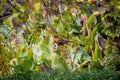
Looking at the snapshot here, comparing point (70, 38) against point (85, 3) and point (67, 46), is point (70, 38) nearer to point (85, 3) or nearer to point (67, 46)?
point (67, 46)

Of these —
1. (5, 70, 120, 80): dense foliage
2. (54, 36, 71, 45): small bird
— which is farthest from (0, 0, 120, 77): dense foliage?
(5, 70, 120, 80): dense foliage

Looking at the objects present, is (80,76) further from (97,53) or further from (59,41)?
(59,41)

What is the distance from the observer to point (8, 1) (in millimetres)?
2707

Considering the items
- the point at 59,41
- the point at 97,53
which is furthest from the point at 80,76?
the point at 59,41

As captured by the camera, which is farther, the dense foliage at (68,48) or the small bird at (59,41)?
the small bird at (59,41)

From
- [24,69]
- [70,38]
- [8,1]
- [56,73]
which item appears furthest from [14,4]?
[70,38]

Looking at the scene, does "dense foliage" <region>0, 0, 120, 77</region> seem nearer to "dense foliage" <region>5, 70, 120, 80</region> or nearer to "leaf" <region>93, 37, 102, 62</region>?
"leaf" <region>93, 37, 102, 62</region>

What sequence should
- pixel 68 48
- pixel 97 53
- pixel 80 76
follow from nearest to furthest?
pixel 80 76 → pixel 97 53 → pixel 68 48

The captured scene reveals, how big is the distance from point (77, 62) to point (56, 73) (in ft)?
2.47

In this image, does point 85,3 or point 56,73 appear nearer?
point 85,3

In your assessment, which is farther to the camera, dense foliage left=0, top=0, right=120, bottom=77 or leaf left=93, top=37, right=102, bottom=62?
leaf left=93, top=37, right=102, bottom=62

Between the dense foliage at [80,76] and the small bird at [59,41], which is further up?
Answer: the small bird at [59,41]

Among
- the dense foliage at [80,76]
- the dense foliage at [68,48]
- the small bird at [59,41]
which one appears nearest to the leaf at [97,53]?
the dense foliage at [68,48]

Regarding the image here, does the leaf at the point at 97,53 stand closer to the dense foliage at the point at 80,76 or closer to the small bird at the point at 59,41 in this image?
the small bird at the point at 59,41
